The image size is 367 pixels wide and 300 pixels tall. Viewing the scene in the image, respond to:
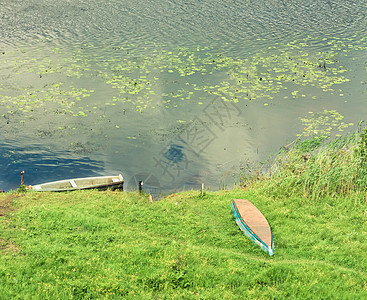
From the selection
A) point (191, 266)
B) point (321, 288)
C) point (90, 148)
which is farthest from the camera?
point (90, 148)

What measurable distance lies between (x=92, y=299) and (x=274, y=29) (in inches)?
1376

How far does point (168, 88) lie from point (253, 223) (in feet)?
54.0

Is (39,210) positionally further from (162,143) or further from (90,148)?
(162,143)

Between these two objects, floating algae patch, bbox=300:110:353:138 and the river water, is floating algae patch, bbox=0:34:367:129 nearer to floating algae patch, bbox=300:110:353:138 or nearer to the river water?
the river water

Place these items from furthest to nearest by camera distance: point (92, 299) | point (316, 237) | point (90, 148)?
point (90, 148), point (316, 237), point (92, 299)

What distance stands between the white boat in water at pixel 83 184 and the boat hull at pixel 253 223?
626 centimetres

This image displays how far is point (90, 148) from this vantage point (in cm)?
2333

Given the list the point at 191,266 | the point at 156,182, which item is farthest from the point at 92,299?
the point at 156,182

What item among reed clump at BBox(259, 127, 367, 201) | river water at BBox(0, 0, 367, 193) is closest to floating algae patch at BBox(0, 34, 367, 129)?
river water at BBox(0, 0, 367, 193)

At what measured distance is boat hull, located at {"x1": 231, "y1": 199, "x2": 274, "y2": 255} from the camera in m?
13.8

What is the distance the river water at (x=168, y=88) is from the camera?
894 inches

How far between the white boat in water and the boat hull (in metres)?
6.26

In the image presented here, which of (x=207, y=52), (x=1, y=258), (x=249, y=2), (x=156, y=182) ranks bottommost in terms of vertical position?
(x=156, y=182)

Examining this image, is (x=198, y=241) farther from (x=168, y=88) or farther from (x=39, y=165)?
(x=168, y=88)
